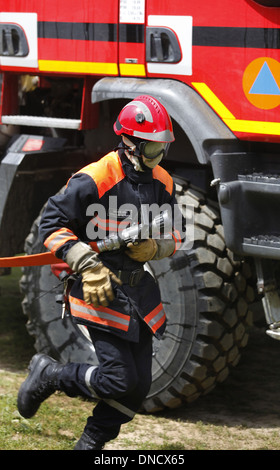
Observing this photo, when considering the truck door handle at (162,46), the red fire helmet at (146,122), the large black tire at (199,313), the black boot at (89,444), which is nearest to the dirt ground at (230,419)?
the large black tire at (199,313)

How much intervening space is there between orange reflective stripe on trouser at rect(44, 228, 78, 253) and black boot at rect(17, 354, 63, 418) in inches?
Answer: 27.6

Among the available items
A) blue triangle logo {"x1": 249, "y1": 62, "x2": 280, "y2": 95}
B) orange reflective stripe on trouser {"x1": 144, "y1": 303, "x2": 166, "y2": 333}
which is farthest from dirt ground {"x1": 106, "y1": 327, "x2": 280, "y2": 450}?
blue triangle logo {"x1": 249, "y1": 62, "x2": 280, "y2": 95}

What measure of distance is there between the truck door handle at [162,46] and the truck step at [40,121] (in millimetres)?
643

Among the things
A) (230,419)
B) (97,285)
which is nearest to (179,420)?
(230,419)

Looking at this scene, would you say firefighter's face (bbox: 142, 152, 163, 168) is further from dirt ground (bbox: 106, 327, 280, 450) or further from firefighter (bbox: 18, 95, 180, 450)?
dirt ground (bbox: 106, 327, 280, 450)

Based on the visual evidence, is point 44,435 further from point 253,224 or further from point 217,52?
point 217,52

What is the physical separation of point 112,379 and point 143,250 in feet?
1.99

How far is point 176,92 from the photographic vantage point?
4.89 m

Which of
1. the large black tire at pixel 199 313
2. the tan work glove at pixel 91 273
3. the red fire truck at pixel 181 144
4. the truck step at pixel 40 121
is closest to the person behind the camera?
the tan work glove at pixel 91 273

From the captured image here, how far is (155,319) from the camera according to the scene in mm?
4465

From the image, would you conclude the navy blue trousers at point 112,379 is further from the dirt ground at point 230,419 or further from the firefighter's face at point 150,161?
the firefighter's face at point 150,161

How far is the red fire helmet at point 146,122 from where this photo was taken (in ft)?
13.8

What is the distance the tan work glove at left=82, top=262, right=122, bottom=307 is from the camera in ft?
13.7
